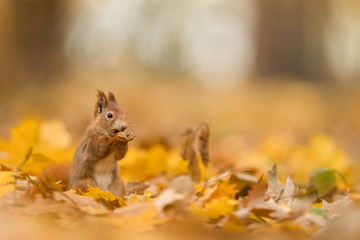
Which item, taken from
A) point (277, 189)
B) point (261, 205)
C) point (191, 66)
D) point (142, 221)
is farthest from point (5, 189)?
point (191, 66)

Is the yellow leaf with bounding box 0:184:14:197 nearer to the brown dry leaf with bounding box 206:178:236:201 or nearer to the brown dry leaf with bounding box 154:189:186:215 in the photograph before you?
the brown dry leaf with bounding box 154:189:186:215

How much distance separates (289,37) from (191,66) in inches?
99.8

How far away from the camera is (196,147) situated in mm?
2244

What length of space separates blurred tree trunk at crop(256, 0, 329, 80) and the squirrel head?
27.5ft

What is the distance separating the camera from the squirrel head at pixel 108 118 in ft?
6.07

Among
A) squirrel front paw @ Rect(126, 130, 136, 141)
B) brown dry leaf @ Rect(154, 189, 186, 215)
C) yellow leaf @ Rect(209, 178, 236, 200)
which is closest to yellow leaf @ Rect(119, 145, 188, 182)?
squirrel front paw @ Rect(126, 130, 136, 141)

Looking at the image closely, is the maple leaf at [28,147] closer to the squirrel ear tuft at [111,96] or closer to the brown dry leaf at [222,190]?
the squirrel ear tuft at [111,96]

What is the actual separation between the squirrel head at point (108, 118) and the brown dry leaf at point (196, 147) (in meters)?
0.44

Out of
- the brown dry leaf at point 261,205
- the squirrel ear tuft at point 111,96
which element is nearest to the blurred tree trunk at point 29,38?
the squirrel ear tuft at point 111,96

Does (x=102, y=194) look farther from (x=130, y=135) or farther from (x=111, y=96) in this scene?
(x=111, y=96)


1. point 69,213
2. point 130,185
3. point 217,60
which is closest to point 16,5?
point 130,185

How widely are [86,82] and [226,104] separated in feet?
7.10

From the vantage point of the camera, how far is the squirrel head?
185 centimetres

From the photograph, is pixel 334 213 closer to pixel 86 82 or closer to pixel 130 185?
pixel 130 185
